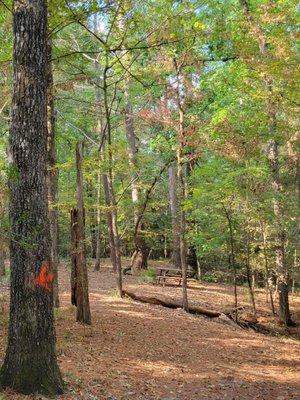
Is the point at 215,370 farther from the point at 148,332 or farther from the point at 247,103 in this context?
the point at 247,103

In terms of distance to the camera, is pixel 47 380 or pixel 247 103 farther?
pixel 247 103

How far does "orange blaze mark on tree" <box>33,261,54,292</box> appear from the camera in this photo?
199 inches

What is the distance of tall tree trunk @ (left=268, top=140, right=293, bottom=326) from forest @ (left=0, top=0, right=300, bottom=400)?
0.05 meters

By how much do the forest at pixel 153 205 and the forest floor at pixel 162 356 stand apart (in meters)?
0.04

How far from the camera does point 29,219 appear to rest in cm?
502

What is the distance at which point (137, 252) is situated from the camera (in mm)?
19641

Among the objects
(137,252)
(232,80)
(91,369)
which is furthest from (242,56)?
(137,252)

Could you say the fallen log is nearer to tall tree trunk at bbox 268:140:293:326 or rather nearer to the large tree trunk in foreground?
tall tree trunk at bbox 268:140:293:326

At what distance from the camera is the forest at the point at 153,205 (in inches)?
201

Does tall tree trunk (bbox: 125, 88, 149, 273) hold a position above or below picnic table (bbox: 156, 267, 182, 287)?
above

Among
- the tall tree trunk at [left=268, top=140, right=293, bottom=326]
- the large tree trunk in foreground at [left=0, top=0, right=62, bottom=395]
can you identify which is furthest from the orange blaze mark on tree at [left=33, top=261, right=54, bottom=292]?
the tall tree trunk at [left=268, top=140, right=293, bottom=326]

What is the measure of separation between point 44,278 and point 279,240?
9.83 m

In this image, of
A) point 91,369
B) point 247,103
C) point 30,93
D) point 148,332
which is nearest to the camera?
point 30,93

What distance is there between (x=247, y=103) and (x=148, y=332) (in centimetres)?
890
